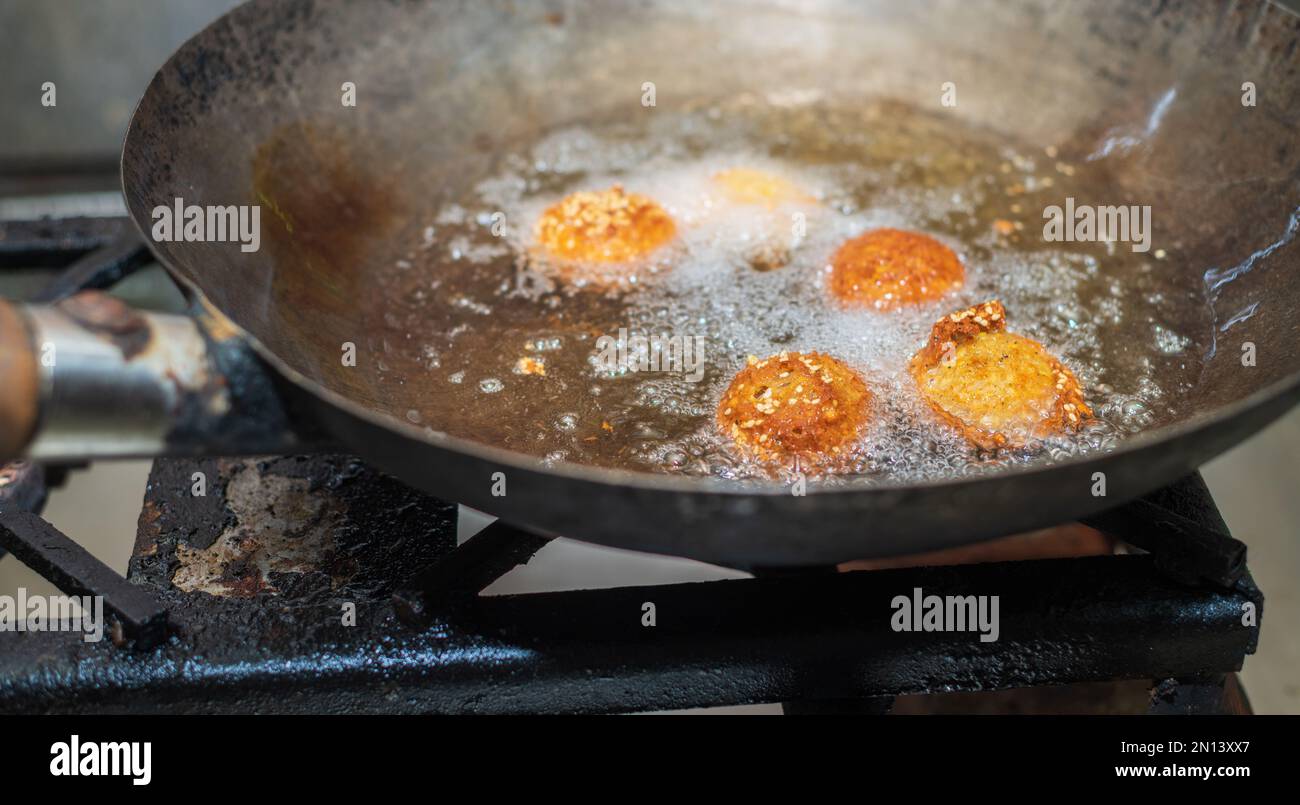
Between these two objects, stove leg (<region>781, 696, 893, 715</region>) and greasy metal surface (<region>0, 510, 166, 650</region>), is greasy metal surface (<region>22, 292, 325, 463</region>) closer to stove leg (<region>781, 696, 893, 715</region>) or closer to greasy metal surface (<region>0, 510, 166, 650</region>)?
greasy metal surface (<region>0, 510, 166, 650</region>)

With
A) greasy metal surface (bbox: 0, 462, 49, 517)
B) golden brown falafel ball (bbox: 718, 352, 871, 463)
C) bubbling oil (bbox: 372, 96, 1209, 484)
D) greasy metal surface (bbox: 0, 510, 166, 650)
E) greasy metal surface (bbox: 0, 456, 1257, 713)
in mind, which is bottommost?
greasy metal surface (bbox: 0, 456, 1257, 713)

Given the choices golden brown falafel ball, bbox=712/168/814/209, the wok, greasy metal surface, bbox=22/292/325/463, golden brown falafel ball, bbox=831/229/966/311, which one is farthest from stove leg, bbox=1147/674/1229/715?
greasy metal surface, bbox=22/292/325/463

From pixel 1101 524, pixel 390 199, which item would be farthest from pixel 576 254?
pixel 1101 524

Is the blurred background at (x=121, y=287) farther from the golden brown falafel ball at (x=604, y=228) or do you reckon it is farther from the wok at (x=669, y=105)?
the wok at (x=669, y=105)

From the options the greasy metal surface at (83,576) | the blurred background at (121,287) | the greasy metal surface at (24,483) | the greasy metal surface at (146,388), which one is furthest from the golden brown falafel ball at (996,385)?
the greasy metal surface at (24,483)

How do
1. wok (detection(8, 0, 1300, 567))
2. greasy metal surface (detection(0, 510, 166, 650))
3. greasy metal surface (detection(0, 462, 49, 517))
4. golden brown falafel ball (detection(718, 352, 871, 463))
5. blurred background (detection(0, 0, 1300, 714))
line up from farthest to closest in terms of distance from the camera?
1. blurred background (detection(0, 0, 1300, 714))
2. greasy metal surface (detection(0, 462, 49, 517))
3. golden brown falafel ball (detection(718, 352, 871, 463))
4. greasy metal surface (detection(0, 510, 166, 650))
5. wok (detection(8, 0, 1300, 567))
